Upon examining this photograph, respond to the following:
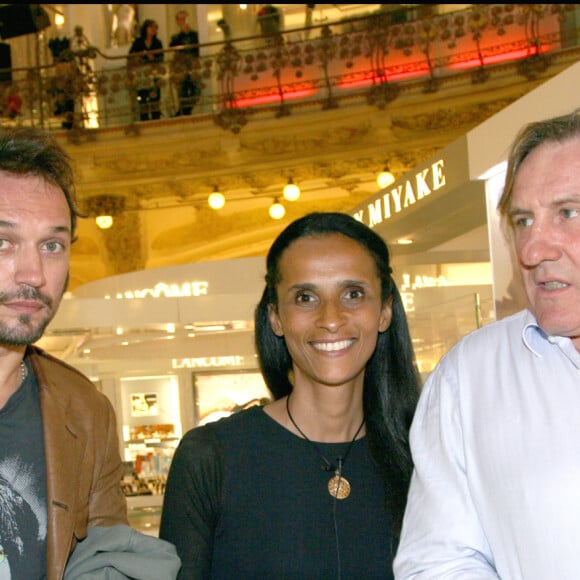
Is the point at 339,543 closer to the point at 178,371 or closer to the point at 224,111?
the point at 178,371

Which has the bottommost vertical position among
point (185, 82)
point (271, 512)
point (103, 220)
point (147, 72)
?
point (271, 512)

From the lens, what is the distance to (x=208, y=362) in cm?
1109

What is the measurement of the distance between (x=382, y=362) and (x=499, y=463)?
100 cm

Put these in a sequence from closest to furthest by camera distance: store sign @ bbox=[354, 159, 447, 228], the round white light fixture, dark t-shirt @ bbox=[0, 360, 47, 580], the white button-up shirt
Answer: the white button-up shirt < dark t-shirt @ bbox=[0, 360, 47, 580] < store sign @ bbox=[354, 159, 447, 228] < the round white light fixture

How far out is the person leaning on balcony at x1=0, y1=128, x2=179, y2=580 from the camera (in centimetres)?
214

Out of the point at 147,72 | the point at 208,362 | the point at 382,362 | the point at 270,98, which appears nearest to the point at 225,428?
the point at 382,362

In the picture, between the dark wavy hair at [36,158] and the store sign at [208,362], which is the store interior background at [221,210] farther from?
the dark wavy hair at [36,158]

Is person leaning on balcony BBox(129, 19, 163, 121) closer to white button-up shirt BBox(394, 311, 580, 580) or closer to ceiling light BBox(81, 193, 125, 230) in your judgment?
ceiling light BBox(81, 193, 125, 230)

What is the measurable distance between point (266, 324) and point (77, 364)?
8.53 m

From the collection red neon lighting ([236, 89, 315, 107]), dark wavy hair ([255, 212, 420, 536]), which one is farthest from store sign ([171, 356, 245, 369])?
dark wavy hair ([255, 212, 420, 536])

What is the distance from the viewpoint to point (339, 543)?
2555 millimetres

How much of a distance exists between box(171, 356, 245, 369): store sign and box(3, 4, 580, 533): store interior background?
18 millimetres

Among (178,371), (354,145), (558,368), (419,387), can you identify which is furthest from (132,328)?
(558,368)

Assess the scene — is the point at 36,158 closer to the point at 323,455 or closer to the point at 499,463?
the point at 323,455
